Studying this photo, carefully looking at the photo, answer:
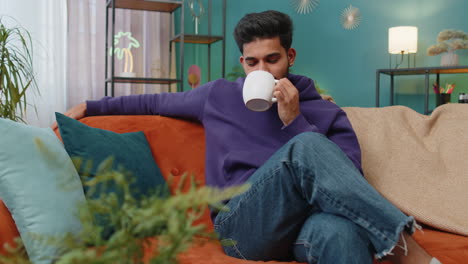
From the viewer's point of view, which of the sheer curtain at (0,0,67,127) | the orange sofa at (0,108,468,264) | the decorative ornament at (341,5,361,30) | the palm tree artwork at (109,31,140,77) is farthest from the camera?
the decorative ornament at (341,5,361,30)

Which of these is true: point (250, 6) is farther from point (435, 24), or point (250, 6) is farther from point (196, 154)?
point (196, 154)

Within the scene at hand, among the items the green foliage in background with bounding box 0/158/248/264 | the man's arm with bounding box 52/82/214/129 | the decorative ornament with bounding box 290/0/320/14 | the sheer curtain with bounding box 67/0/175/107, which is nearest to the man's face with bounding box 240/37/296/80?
the man's arm with bounding box 52/82/214/129

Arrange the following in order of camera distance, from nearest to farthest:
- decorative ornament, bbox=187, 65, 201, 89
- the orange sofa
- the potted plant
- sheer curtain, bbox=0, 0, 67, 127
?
the orange sofa < sheer curtain, bbox=0, 0, 67, 127 < the potted plant < decorative ornament, bbox=187, 65, 201, 89

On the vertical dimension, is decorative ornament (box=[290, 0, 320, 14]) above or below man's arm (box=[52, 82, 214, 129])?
above

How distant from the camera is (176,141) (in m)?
1.65

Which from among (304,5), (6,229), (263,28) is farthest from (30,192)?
(304,5)

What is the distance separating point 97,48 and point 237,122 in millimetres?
2801

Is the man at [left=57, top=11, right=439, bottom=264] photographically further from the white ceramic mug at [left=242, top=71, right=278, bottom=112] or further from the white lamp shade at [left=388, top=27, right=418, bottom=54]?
the white lamp shade at [left=388, top=27, right=418, bottom=54]

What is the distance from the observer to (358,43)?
443 centimetres

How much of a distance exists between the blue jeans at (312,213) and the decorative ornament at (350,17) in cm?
350

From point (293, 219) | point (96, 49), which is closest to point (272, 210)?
point (293, 219)

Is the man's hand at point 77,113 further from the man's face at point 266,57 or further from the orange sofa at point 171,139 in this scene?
the man's face at point 266,57

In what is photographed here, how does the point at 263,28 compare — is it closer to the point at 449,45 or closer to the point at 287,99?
the point at 287,99

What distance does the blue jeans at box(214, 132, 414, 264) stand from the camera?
1053 mm
